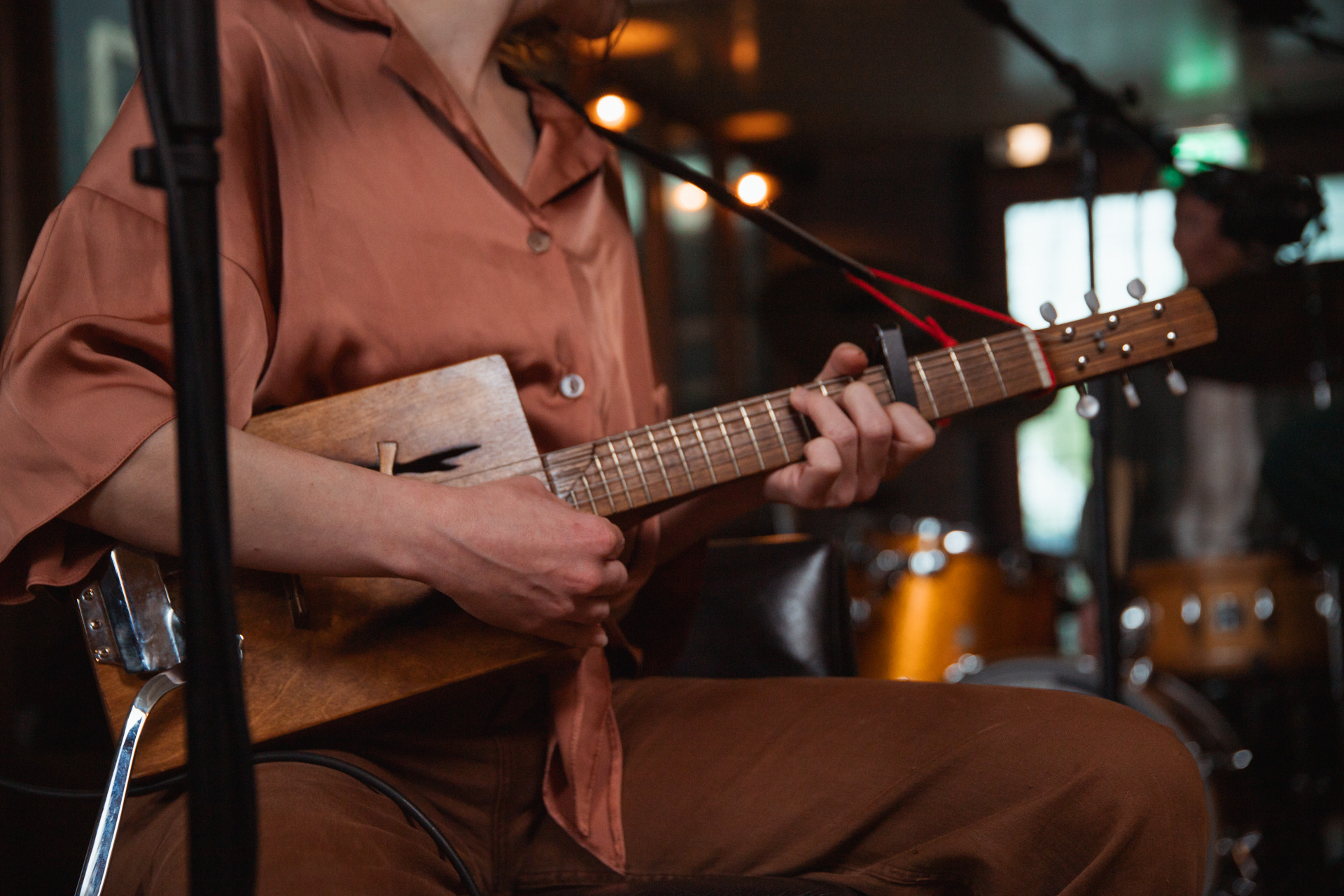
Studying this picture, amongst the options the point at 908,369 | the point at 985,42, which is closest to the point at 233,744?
the point at 908,369

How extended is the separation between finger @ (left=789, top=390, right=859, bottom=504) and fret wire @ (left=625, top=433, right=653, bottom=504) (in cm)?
17

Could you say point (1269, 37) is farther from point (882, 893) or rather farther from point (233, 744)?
point (233, 744)

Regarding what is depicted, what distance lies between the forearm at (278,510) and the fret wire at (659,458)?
28cm

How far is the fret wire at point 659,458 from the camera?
42.3 inches

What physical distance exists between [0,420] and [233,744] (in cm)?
45

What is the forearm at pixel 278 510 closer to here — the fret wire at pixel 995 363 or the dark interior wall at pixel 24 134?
the fret wire at pixel 995 363

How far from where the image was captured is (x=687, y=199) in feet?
16.8

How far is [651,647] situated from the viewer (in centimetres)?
132

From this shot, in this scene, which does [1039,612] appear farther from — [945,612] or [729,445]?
[729,445]

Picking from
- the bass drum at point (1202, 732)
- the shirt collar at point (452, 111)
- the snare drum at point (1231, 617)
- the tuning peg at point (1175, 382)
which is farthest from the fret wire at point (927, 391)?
the snare drum at point (1231, 617)

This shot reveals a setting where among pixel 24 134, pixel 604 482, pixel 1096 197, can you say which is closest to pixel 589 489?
pixel 604 482

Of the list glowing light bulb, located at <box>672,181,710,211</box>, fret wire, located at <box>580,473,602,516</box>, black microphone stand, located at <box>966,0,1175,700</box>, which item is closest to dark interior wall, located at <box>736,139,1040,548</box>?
glowing light bulb, located at <box>672,181,710,211</box>

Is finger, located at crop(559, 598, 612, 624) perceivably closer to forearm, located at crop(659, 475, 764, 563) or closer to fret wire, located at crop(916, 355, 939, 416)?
forearm, located at crop(659, 475, 764, 563)

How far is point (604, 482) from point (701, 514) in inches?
8.4
